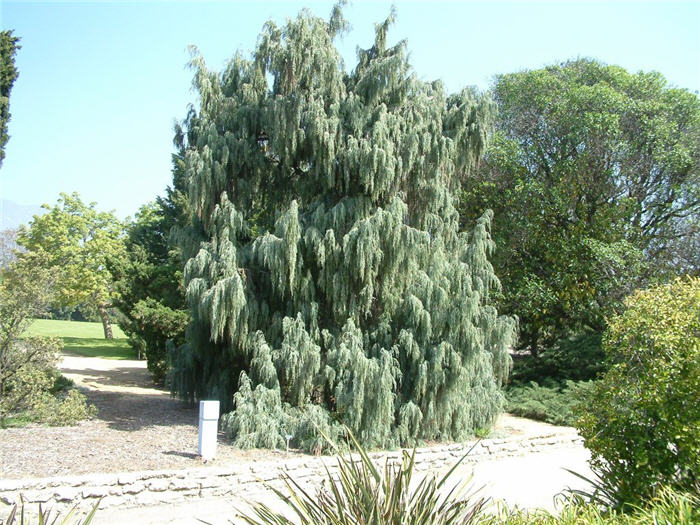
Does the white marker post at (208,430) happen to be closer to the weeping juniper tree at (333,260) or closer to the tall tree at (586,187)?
the weeping juniper tree at (333,260)

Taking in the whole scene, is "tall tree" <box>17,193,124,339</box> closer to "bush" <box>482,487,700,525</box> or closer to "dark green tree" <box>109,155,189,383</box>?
"dark green tree" <box>109,155,189,383</box>

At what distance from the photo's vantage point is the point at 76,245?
100 feet

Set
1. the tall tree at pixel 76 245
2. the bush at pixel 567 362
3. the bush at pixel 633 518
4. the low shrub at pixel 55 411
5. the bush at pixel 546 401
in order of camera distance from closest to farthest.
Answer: the bush at pixel 633 518 → the low shrub at pixel 55 411 → the bush at pixel 546 401 → the bush at pixel 567 362 → the tall tree at pixel 76 245

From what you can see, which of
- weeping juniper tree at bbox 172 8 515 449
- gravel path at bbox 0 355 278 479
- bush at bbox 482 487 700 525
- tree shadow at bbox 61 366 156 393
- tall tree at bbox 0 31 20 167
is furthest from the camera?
tree shadow at bbox 61 366 156 393

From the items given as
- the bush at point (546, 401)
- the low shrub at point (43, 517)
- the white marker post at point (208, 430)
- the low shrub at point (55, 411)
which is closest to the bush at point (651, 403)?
the low shrub at point (43, 517)

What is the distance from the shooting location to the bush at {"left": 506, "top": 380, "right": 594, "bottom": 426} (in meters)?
12.8

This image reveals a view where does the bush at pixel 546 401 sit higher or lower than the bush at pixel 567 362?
lower

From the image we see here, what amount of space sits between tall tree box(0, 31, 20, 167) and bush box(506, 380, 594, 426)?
43.2 feet

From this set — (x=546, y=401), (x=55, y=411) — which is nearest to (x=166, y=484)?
(x=55, y=411)

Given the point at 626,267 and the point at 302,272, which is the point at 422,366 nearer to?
the point at 302,272

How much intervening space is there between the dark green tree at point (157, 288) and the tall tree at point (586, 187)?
8852mm

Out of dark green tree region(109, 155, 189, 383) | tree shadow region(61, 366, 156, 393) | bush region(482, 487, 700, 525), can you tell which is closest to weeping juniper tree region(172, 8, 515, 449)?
dark green tree region(109, 155, 189, 383)

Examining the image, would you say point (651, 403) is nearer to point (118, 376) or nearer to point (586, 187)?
point (586, 187)

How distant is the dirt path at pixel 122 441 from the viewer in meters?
7.59
